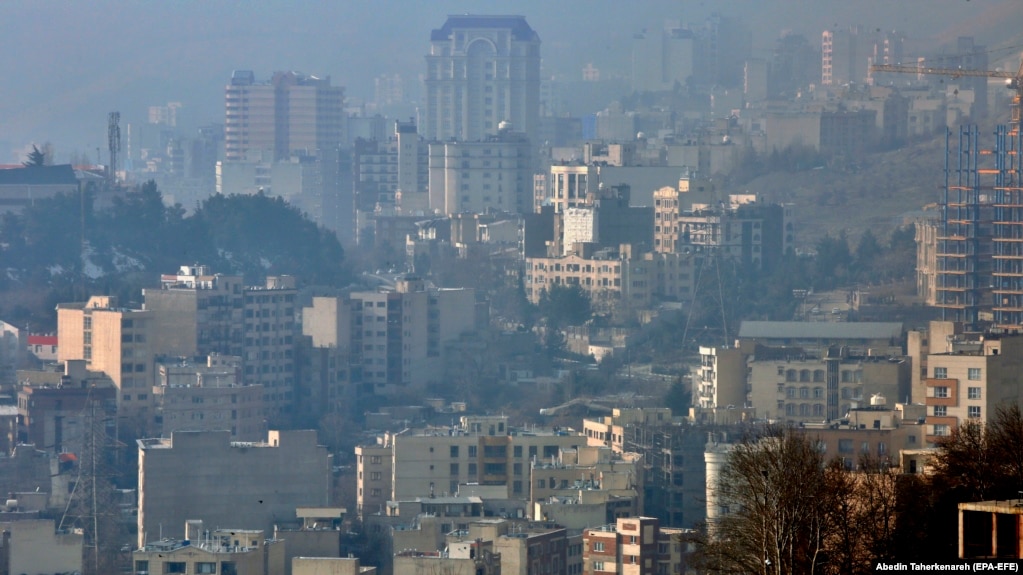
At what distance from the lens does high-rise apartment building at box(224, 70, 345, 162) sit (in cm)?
5491

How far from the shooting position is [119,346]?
25.5 m

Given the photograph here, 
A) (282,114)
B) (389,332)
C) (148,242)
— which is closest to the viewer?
(389,332)

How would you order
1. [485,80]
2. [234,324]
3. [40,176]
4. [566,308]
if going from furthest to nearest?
1. [485,80]
2. [40,176]
3. [566,308]
4. [234,324]

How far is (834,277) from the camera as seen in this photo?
3341 centimetres

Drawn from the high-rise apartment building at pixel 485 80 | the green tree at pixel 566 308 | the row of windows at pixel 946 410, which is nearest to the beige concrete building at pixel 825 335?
the green tree at pixel 566 308

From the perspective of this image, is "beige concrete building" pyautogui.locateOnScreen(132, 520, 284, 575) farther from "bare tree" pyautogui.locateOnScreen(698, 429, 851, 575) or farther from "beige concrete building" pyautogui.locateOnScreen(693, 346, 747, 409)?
"beige concrete building" pyautogui.locateOnScreen(693, 346, 747, 409)

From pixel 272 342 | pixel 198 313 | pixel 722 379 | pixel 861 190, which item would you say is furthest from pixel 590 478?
pixel 861 190

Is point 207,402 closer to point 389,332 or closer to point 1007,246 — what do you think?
point 389,332

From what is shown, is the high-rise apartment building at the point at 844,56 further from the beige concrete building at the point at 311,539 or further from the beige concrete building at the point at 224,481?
the beige concrete building at the point at 311,539

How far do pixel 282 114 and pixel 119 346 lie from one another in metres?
30.4

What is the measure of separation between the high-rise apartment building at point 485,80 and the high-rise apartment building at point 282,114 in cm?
241

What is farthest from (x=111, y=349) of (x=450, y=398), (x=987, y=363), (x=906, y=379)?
(x=987, y=363)

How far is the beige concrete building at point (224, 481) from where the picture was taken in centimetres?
2100

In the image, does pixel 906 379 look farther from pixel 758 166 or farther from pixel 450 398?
pixel 758 166
